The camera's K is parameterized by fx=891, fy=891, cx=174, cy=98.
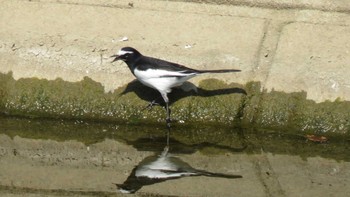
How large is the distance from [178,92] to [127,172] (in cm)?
132

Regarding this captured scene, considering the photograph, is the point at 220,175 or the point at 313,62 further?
the point at 313,62

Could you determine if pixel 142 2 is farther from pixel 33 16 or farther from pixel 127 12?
pixel 33 16

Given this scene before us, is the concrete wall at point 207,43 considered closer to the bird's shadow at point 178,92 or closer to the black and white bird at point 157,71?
the bird's shadow at point 178,92

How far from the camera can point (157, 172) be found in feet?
22.3

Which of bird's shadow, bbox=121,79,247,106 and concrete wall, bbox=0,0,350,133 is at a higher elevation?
concrete wall, bbox=0,0,350,133

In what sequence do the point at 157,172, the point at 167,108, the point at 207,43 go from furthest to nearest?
the point at 207,43 < the point at 167,108 < the point at 157,172

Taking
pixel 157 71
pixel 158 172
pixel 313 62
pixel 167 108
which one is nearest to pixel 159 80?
pixel 157 71

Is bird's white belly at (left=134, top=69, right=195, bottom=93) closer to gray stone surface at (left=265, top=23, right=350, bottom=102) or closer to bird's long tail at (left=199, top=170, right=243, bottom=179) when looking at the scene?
gray stone surface at (left=265, top=23, right=350, bottom=102)

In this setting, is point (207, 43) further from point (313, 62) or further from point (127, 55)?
point (313, 62)

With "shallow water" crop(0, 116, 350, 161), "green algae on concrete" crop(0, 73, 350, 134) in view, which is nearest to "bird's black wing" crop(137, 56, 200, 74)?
Answer: "green algae on concrete" crop(0, 73, 350, 134)

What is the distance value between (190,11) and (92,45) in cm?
95

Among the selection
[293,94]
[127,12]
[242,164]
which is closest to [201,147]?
[242,164]

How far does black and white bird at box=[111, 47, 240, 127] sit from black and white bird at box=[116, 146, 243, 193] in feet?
2.42

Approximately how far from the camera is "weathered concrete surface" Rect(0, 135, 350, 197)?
256 inches
